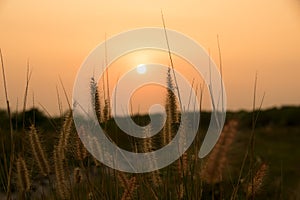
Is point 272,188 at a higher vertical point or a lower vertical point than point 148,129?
lower

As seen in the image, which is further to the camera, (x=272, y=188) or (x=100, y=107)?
(x=272, y=188)

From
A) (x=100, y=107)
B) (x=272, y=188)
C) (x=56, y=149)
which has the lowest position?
(x=272, y=188)

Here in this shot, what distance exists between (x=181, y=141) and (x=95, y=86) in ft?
1.34

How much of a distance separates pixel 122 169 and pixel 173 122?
40 centimetres

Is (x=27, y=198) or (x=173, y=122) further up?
(x=173, y=122)

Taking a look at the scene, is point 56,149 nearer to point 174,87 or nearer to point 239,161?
point 174,87

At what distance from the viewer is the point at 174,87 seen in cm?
224

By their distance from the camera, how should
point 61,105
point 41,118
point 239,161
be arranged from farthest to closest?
1. point 41,118
2. point 239,161
3. point 61,105

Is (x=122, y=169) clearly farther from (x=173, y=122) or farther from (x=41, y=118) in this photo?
(x=41, y=118)

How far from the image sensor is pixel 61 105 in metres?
2.66

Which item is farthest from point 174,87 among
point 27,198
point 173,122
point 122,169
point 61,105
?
point 27,198

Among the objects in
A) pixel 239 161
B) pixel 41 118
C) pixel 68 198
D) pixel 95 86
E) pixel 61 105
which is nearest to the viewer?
pixel 95 86

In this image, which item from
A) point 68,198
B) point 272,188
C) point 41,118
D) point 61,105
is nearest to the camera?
point 68,198

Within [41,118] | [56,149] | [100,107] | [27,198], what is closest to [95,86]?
[100,107]
